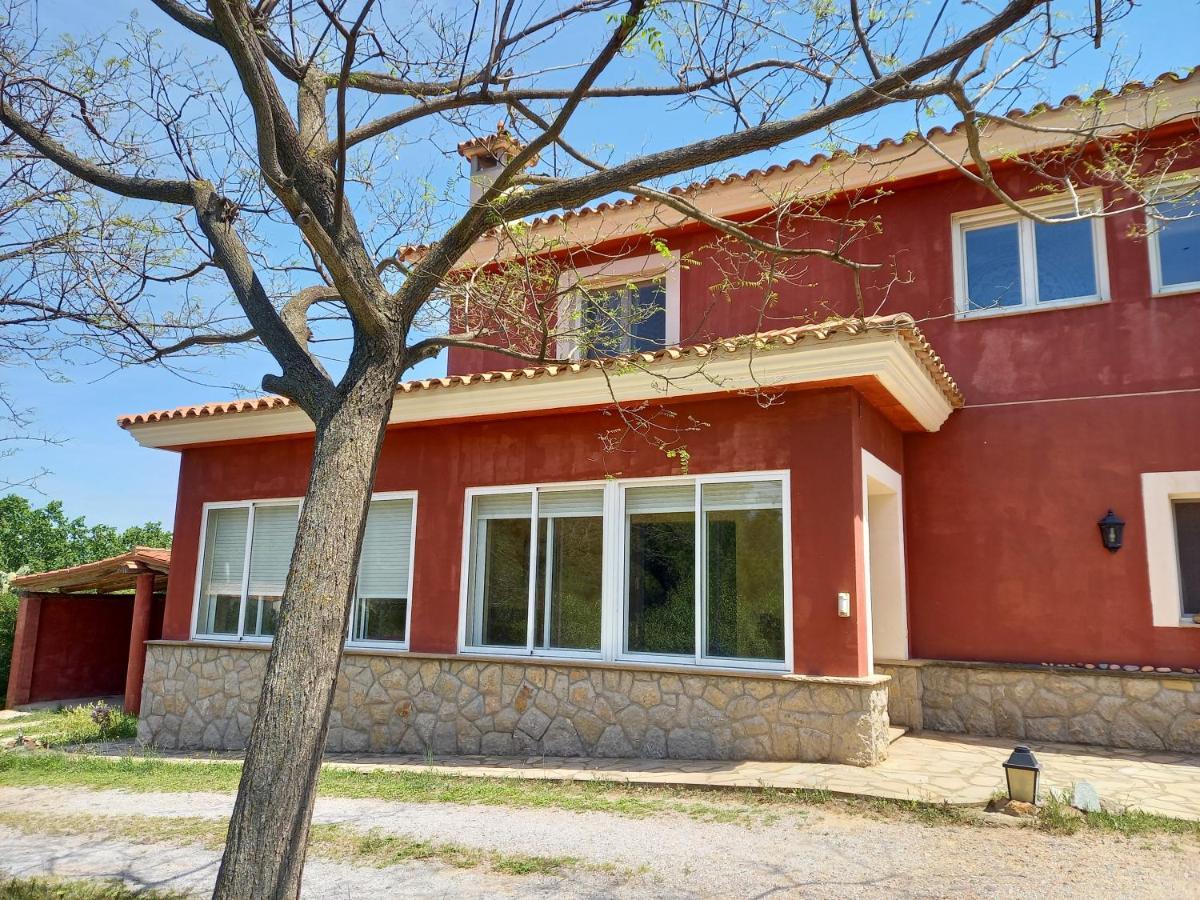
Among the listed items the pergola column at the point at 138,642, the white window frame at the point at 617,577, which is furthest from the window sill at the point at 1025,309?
the pergola column at the point at 138,642

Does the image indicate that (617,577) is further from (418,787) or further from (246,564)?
(246,564)

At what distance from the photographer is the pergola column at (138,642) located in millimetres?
12586

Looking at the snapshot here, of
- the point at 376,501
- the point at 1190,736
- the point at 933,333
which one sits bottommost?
the point at 1190,736

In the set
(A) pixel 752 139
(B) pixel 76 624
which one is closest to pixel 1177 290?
(A) pixel 752 139

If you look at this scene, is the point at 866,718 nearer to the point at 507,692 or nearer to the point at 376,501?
the point at 507,692

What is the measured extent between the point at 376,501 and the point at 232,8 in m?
6.47

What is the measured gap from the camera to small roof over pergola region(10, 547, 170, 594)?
45.6 feet

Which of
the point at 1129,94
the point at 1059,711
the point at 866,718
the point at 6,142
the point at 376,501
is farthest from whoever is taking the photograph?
the point at 376,501

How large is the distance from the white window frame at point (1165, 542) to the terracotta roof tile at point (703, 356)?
2041mm

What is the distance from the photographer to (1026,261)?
955 centimetres

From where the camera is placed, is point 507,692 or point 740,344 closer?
point 740,344

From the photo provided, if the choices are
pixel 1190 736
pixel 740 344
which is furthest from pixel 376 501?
pixel 1190 736

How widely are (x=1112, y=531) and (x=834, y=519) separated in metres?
3.11

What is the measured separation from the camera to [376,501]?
10422 millimetres
